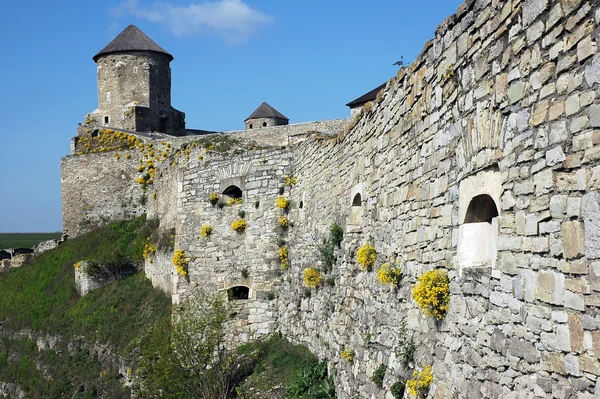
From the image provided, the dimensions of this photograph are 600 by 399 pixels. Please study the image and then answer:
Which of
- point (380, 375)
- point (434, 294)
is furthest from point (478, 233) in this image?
point (380, 375)

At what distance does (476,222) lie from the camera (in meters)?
6.37

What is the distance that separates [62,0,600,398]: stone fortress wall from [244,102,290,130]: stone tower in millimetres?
41755

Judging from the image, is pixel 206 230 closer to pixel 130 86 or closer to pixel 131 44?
pixel 130 86

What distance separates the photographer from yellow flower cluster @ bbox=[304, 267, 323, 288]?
12825mm

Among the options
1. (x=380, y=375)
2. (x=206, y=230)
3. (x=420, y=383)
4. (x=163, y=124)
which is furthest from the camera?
(x=163, y=124)

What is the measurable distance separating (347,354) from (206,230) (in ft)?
22.4

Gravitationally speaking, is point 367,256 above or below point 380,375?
above

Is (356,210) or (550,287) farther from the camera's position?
(356,210)

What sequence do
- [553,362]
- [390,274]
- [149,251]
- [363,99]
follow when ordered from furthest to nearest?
[363,99] < [149,251] < [390,274] < [553,362]

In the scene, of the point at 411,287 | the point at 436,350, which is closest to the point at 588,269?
the point at 436,350

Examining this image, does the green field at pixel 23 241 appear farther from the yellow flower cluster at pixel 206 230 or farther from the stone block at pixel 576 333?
the stone block at pixel 576 333

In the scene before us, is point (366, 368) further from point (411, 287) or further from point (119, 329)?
point (119, 329)

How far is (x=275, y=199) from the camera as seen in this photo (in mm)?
15547

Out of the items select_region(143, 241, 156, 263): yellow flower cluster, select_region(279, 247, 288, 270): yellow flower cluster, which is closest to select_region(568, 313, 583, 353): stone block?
select_region(279, 247, 288, 270): yellow flower cluster
